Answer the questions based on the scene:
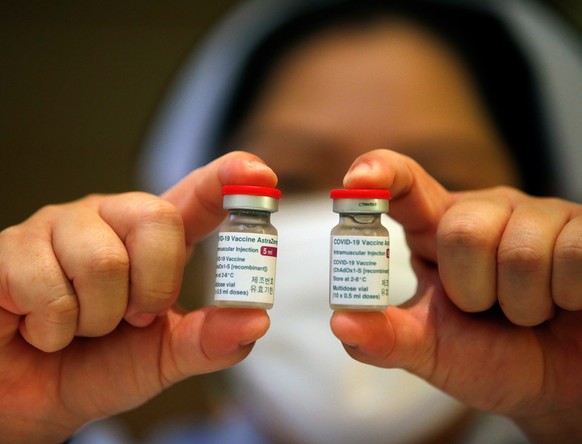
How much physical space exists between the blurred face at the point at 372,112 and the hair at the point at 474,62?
3cm

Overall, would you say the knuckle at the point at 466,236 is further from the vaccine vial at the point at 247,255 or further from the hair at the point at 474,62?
the hair at the point at 474,62

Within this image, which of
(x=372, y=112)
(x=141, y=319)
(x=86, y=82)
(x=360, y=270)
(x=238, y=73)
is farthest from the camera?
(x=86, y=82)

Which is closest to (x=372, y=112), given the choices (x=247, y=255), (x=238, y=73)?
(x=238, y=73)

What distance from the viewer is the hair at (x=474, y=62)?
4.62ft

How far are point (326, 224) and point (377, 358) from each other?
627mm

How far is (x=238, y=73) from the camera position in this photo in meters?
1.48

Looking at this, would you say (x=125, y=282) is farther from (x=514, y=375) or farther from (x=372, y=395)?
(x=372, y=395)

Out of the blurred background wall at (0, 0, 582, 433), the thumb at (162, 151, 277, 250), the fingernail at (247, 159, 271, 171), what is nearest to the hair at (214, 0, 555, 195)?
the blurred background wall at (0, 0, 582, 433)

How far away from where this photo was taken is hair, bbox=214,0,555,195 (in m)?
1.41

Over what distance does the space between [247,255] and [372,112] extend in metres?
0.82

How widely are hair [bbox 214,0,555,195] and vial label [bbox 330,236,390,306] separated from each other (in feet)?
2.88

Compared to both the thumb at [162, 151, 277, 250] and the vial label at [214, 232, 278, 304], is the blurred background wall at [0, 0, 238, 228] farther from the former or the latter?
the vial label at [214, 232, 278, 304]

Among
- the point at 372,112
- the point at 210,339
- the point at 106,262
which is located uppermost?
the point at 372,112

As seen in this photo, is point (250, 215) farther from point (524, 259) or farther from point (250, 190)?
point (524, 259)
